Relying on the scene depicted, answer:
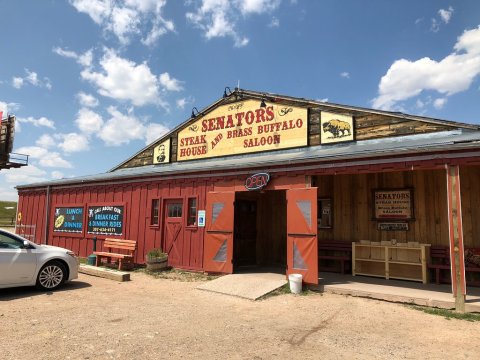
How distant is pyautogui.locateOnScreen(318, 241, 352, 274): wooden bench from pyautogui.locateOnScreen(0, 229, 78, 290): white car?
22.1ft

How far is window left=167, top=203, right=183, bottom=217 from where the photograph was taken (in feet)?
38.2

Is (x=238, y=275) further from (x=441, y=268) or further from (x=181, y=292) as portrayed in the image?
(x=441, y=268)

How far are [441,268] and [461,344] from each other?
12.5ft

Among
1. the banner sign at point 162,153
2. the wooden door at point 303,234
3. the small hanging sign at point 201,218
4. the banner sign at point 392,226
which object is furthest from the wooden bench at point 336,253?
the banner sign at point 162,153

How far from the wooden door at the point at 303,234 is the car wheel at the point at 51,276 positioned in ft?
17.6

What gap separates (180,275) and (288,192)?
4.08 m

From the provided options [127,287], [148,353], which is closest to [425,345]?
[148,353]

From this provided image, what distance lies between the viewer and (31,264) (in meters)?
7.53

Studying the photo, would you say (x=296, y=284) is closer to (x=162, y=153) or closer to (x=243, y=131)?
(x=243, y=131)

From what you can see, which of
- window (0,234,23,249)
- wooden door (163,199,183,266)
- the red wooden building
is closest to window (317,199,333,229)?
Answer: the red wooden building

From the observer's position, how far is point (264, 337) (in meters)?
5.21

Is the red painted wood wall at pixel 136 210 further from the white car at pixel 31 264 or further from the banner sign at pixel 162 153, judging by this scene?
the white car at pixel 31 264

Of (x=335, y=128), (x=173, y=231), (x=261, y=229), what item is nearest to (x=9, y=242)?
(x=173, y=231)

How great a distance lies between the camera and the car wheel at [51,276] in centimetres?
777
